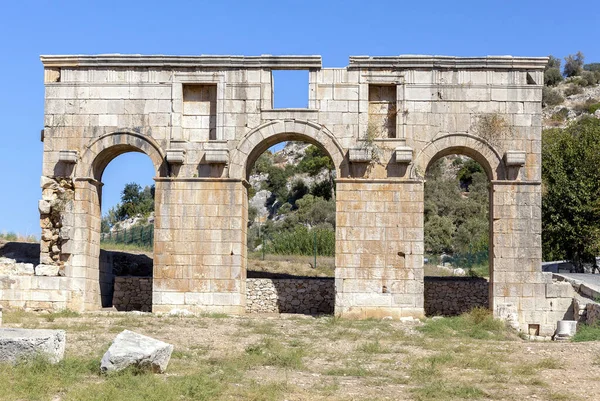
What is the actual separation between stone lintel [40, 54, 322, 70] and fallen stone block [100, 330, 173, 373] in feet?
37.6

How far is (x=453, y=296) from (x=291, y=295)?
15.2 feet

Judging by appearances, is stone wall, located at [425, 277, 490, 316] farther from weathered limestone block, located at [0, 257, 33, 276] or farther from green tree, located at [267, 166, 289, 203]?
green tree, located at [267, 166, 289, 203]

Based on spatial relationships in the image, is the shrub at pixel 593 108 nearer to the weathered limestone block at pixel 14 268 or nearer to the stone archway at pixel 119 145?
the stone archway at pixel 119 145

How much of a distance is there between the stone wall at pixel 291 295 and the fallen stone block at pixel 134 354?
12125mm

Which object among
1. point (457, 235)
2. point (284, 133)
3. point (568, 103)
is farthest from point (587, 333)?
point (568, 103)

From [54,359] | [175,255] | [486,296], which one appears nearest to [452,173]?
[486,296]

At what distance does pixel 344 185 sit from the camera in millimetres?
22047

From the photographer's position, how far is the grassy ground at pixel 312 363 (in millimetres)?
11703

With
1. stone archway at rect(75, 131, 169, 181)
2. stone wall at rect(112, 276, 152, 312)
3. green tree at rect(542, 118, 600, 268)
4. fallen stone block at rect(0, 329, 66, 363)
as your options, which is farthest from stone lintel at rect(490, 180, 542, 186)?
fallen stone block at rect(0, 329, 66, 363)

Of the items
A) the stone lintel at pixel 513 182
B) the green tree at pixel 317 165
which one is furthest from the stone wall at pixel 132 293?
the green tree at pixel 317 165

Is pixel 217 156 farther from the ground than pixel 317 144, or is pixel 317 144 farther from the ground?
pixel 317 144

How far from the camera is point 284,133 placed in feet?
73.3

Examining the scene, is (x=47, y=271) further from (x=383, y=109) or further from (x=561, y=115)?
(x=561, y=115)

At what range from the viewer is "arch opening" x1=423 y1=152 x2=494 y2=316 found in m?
24.6
